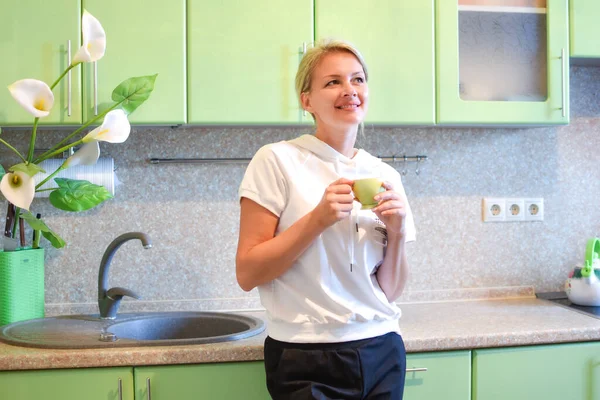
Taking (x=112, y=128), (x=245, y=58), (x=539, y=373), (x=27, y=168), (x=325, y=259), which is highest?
(x=245, y=58)

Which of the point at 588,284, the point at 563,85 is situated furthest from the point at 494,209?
the point at 563,85

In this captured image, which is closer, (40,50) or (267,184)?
(267,184)

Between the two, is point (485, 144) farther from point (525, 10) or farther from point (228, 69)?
point (228, 69)

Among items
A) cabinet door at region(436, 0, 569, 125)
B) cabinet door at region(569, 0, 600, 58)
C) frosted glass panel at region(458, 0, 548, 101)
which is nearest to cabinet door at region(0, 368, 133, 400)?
cabinet door at region(436, 0, 569, 125)

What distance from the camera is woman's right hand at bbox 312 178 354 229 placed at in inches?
55.3

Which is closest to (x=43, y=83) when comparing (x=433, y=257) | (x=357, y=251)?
(x=357, y=251)

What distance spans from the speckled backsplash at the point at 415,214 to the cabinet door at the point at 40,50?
326mm

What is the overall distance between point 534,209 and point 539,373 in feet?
2.49

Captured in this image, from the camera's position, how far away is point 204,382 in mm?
1761

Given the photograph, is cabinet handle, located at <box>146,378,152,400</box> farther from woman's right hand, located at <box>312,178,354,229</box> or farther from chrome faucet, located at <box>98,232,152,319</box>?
woman's right hand, located at <box>312,178,354,229</box>

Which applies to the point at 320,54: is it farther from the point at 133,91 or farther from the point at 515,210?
the point at 515,210

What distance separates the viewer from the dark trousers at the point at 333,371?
4.90ft

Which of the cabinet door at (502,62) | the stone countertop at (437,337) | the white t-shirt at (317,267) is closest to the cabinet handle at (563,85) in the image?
the cabinet door at (502,62)

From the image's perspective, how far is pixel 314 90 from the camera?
1598 mm
